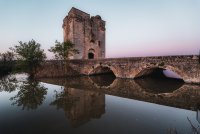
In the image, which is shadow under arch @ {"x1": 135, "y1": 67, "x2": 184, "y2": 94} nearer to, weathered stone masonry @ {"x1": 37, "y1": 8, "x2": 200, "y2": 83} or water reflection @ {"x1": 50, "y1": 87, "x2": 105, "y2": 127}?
weathered stone masonry @ {"x1": 37, "y1": 8, "x2": 200, "y2": 83}

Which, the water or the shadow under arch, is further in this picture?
the shadow under arch

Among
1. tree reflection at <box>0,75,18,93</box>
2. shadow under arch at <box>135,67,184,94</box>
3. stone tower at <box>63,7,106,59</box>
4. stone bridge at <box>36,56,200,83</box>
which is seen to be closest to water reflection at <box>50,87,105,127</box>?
shadow under arch at <box>135,67,184,94</box>

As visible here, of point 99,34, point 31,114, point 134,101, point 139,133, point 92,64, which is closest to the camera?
point 139,133

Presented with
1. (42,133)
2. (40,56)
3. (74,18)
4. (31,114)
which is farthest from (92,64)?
(42,133)

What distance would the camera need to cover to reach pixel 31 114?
22.8 ft

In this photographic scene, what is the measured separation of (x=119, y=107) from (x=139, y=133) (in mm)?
2968

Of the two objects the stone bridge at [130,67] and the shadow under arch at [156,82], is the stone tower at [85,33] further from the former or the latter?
the shadow under arch at [156,82]

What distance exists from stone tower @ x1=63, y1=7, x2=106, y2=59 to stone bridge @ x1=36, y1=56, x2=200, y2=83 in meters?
4.28

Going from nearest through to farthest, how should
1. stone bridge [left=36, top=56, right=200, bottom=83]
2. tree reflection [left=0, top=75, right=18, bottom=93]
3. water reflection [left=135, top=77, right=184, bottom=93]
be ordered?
1. water reflection [left=135, top=77, right=184, bottom=93]
2. tree reflection [left=0, top=75, right=18, bottom=93]
3. stone bridge [left=36, top=56, right=200, bottom=83]

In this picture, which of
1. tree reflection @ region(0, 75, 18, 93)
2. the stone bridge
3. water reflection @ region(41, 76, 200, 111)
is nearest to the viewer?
water reflection @ region(41, 76, 200, 111)

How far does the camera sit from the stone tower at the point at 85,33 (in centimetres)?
2773

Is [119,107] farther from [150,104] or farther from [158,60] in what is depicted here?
[158,60]

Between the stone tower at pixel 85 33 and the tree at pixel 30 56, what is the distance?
7.13 metres

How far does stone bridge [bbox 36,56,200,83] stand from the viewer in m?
14.4
